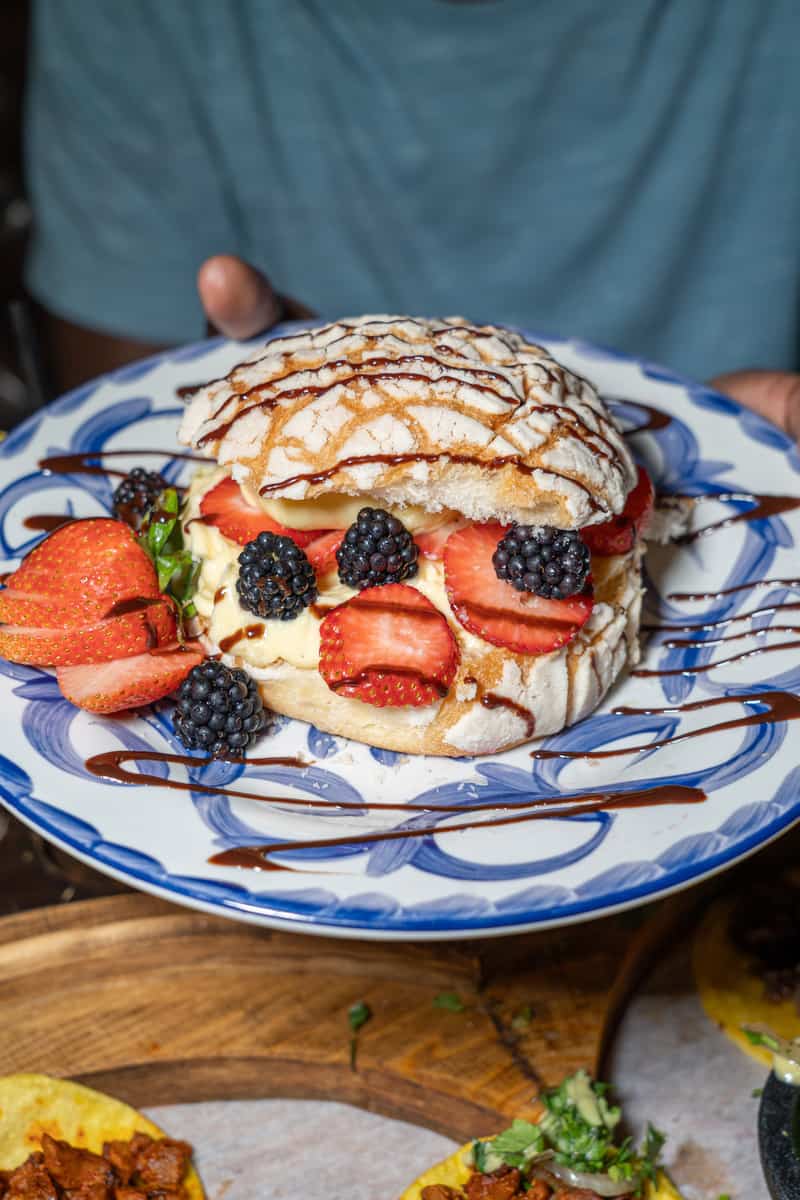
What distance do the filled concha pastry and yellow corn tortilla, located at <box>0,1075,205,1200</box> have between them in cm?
72

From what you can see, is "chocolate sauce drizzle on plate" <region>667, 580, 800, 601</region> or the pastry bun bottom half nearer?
the pastry bun bottom half

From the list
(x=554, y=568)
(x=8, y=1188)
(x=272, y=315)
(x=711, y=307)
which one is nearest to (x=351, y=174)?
(x=272, y=315)

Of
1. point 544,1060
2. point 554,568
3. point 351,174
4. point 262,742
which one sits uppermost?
point 351,174

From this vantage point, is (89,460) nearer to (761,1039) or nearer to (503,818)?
(503,818)

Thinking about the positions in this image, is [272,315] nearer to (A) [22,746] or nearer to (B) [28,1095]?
(A) [22,746]

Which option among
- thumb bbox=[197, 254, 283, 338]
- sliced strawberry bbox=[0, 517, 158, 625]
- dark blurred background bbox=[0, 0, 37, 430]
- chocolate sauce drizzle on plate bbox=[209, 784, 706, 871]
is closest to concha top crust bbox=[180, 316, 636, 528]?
sliced strawberry bbox=[0, 517, 158, 625]

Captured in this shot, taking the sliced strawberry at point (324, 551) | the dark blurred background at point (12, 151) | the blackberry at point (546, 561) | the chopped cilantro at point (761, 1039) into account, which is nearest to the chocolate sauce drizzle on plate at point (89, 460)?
the sliced strawberry at point (324, 551)

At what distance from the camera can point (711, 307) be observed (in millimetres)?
3648

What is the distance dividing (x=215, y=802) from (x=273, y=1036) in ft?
1.61

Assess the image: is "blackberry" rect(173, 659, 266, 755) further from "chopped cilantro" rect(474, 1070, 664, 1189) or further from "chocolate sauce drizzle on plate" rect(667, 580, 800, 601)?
"chocolate sauce drizzle on plate" rect(667, 580, 800, 601)

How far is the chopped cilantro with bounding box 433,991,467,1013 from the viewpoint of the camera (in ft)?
6.80

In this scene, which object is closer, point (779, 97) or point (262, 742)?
point (262, 742)

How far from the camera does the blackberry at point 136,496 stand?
7.91 ft

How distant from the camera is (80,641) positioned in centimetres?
199
